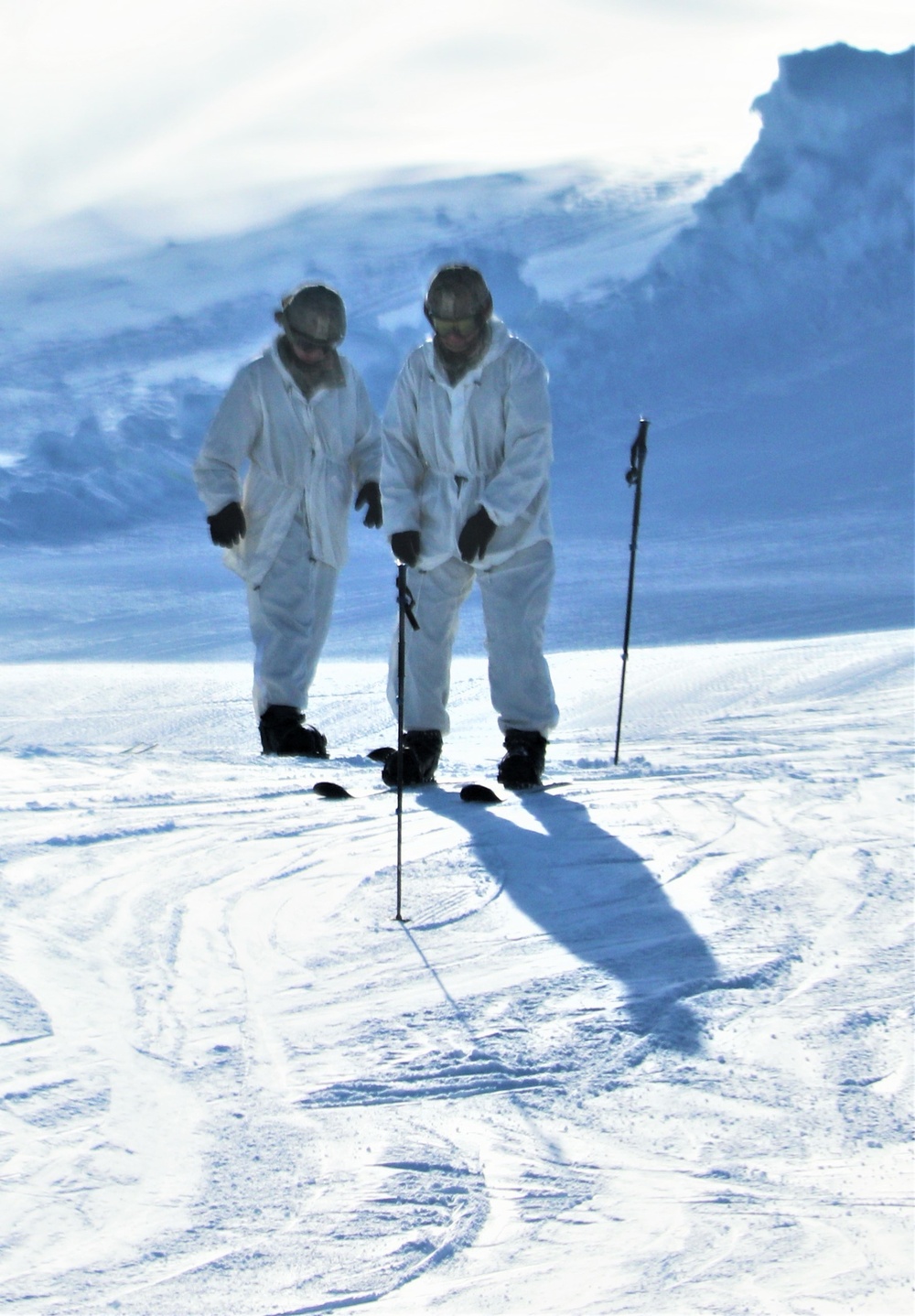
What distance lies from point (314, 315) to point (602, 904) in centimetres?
260

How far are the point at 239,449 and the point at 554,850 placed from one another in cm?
226

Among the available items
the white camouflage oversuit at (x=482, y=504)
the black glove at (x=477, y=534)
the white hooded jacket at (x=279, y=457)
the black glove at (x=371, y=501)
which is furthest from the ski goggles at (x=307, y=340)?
the black glove at (x=477, y=534)

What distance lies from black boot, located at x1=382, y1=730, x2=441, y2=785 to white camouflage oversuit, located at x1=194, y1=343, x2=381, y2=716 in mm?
1031


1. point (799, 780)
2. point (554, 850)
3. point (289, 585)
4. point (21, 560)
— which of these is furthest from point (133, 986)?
point (21, 560)

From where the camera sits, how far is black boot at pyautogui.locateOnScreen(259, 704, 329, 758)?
4844 mm

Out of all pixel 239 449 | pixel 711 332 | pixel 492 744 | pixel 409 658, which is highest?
pixel 711 332

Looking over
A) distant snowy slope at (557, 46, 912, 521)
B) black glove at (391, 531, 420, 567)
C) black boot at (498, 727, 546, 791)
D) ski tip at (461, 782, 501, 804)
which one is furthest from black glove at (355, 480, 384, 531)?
distant snowy slope at (557, 46, 912, 521)

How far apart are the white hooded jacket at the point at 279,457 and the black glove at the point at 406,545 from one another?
1.09m

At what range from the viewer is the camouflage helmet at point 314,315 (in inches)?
187

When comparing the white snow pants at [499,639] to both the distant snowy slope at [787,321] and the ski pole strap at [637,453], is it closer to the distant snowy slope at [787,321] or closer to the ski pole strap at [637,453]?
the ski pole strap at [637,453]

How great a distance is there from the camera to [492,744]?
5.16m

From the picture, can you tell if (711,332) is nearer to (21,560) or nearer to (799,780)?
(21,560)

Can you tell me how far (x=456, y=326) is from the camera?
379 cm

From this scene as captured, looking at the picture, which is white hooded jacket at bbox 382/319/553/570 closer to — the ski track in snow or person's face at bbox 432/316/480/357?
person's face at bbox 432/316/480/357
